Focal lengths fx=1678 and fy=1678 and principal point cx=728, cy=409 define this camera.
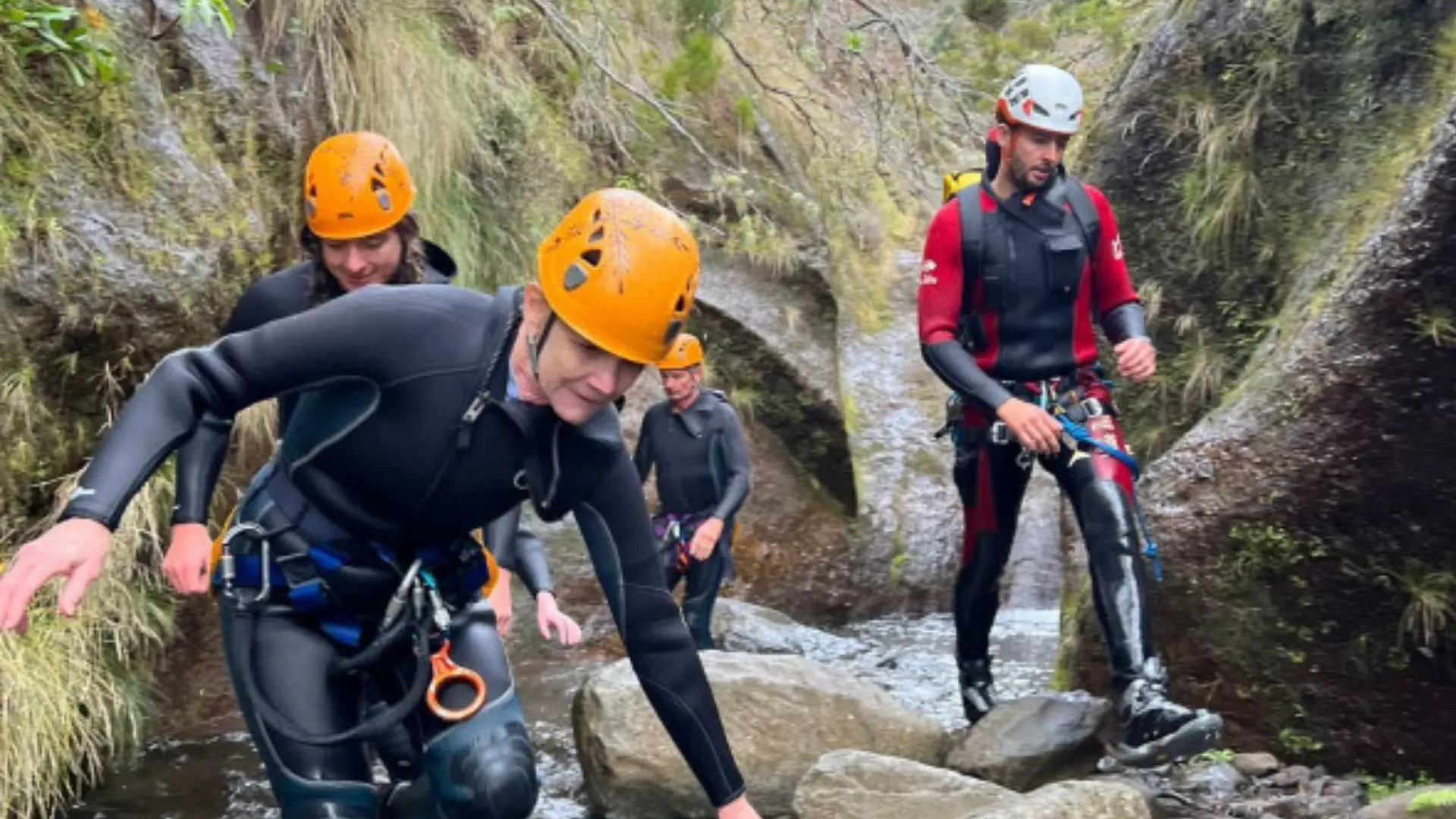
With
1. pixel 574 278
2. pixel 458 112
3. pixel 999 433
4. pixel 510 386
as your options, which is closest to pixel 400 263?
pixel 510 386

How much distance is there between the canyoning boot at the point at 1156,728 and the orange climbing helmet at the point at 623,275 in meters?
2.43

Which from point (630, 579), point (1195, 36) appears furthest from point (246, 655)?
point (1195, 36)

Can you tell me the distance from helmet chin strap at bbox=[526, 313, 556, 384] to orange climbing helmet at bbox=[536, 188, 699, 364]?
0.12 ft

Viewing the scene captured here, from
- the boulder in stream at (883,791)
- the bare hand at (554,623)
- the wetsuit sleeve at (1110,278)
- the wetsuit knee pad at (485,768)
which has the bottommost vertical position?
the boulder in stream at (883,791)

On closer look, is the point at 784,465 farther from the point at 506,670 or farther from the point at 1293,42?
the point at 506,670

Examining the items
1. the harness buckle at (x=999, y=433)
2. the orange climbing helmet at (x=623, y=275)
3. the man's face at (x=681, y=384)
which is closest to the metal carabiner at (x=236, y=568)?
the orange climbing helmet at (x=623, y=275)

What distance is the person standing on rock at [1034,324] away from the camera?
5613 mm

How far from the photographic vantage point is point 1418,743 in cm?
553

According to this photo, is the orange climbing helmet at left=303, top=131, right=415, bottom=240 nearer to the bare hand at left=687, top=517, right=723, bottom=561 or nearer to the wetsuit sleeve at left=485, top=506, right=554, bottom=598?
the wetsuit sleeve at left=485, top=506, right=554, bottom=598

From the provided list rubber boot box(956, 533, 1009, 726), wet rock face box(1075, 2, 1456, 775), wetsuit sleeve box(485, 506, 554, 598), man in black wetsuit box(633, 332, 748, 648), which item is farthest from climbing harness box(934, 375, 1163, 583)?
man in black wetsuit box(633, 332, 748, 648)

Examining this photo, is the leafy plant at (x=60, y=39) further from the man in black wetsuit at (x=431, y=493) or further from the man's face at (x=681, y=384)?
the man in black wetsuit at (x=431, y=493)

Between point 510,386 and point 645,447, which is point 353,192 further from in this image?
point 645,447

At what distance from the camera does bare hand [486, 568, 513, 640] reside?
4285 mm

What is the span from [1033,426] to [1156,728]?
3.49 feet
